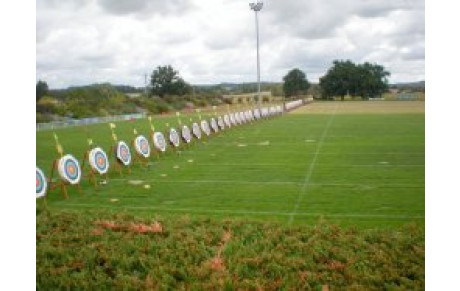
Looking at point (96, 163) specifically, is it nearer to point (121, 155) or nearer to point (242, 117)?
point (121, 155)

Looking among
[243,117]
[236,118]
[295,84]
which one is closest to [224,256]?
[236,118]

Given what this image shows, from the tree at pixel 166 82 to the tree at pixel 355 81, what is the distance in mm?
23212

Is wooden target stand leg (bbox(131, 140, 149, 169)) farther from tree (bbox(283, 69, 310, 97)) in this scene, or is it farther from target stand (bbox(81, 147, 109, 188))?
tree (bbox(283, 69, 310, 97))

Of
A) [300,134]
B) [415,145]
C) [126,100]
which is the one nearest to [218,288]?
[415,145]

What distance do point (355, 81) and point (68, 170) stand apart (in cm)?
7182

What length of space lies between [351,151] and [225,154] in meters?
3.50

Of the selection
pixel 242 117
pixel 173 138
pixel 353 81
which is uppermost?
pixel 353 81

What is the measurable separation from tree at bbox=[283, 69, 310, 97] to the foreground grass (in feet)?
264

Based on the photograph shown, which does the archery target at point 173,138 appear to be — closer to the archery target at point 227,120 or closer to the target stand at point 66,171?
the target stand at point 66,171

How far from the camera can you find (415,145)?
16.0 m

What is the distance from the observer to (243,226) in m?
6.06

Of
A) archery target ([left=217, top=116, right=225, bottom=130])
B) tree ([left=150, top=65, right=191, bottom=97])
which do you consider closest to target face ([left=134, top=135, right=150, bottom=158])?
archery target ([left=217, top=116, right=225, bottom=130])

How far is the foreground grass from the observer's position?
4270mm
